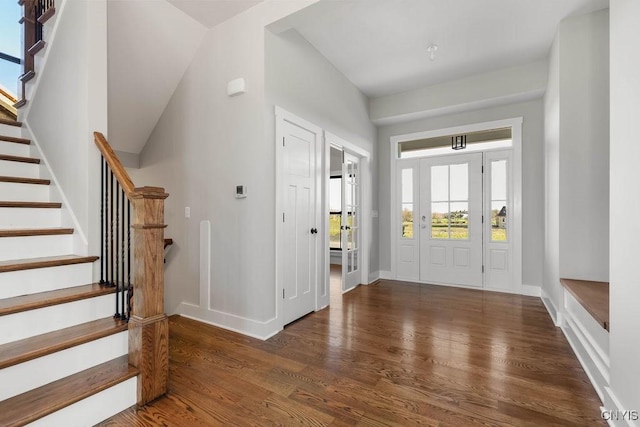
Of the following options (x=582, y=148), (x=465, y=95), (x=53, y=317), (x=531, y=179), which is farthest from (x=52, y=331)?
(x=531, y=179)

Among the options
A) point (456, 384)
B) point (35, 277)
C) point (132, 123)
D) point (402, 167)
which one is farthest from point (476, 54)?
point (35, 277)

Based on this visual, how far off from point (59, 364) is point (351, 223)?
11.6ft

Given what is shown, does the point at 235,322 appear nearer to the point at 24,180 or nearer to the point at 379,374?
the point at 379,374

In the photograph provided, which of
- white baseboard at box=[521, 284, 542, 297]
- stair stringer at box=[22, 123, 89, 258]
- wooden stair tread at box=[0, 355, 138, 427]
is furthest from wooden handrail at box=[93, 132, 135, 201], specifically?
white baseboard at box=[521, 284, 542, 297]

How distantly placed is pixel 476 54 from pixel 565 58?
1.01 m

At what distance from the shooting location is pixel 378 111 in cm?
489

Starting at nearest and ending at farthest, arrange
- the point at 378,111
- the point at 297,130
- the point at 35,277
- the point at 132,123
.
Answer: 1. the point at 35,277
2. the point at 297,130
3. the point at 132,123
4. the point at 378,111

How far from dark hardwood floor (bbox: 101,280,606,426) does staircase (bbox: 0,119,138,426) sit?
0.24 m

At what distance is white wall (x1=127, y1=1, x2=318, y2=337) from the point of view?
2787mm

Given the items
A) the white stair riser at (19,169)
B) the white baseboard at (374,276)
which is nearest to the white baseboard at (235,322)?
the white stair riser at (19,169)

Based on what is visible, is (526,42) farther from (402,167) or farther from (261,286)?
(261,286)

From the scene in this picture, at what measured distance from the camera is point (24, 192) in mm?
2443

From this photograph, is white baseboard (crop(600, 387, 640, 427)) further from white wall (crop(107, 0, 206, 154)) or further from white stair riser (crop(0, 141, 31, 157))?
white stair riser (crop(0, 141, 31, 157))

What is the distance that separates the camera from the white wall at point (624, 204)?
4.59 feet
